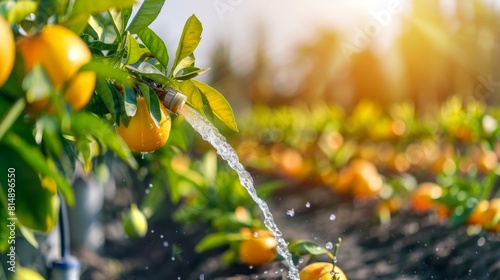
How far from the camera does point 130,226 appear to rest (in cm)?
161

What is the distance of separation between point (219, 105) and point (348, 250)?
1414 mm

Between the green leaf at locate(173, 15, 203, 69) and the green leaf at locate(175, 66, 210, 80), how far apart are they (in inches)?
0.5

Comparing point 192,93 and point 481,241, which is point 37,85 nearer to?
point 192,93

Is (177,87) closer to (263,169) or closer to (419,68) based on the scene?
(263,169)

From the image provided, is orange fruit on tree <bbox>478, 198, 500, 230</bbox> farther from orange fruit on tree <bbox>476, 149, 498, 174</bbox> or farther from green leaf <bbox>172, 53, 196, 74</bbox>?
green leaf <bbox>172, 53, 196, 74</bbox>

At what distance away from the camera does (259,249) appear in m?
1.32

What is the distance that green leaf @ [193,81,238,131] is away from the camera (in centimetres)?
66

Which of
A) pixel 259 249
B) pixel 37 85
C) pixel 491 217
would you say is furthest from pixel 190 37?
pixel 491 217

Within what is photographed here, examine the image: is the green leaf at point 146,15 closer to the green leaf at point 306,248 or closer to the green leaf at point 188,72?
the green leaf at point 188,72

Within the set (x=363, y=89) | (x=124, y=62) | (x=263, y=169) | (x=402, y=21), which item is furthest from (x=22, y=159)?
(x=363, y=89)

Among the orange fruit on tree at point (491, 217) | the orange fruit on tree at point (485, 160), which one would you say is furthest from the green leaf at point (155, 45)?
the orange fruit on tree at point (485, 160)

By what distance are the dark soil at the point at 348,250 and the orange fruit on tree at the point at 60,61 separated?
2.87ft

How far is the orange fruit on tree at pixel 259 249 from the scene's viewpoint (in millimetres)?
1288

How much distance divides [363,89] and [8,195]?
20.8ft
